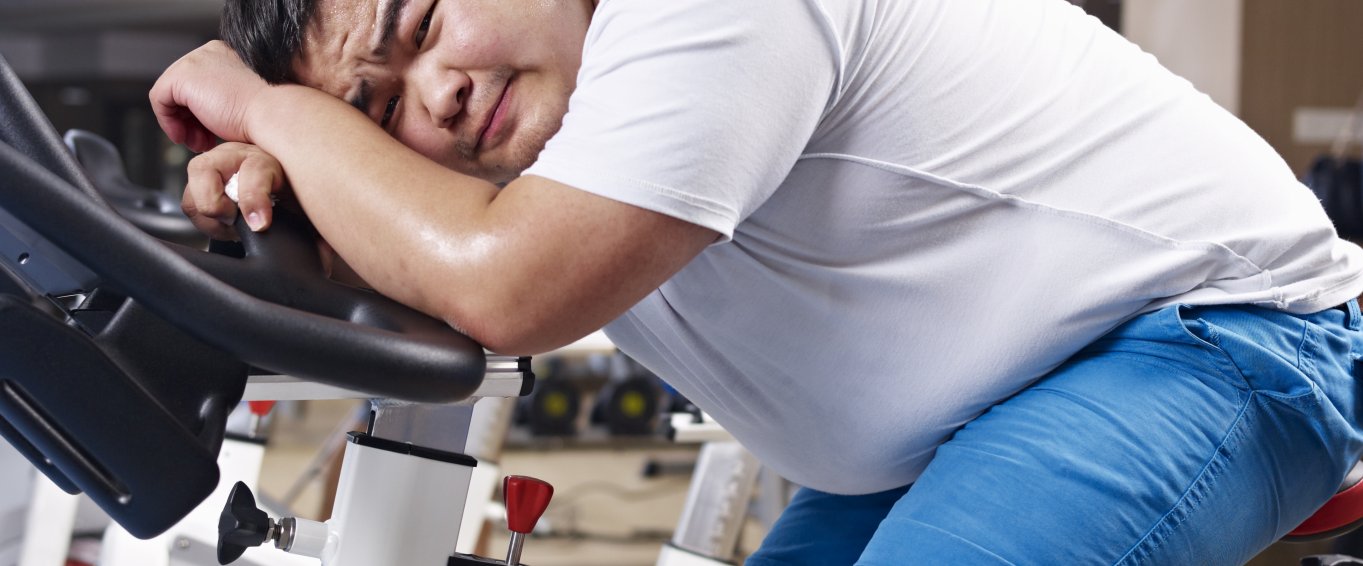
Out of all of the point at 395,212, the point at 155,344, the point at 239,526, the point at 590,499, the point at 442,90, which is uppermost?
the point at 442,90

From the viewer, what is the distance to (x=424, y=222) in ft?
2.28

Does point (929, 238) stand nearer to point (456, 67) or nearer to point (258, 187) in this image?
point (456, 67)

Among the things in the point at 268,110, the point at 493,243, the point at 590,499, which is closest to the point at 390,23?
the point at 268,110

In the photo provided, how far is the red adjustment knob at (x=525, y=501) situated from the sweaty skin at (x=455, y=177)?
0.20 metres

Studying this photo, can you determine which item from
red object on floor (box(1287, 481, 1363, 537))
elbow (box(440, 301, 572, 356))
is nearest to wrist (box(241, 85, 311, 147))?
Answer: elbow (box(440, 301, 572, 356))

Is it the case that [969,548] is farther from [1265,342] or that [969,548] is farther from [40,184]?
[40,184]

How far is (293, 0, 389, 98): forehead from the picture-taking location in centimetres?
83

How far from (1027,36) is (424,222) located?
48 centimetres

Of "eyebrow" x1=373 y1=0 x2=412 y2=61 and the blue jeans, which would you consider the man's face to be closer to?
"eyebrow" x1=373 y1=0 x2=412 y2=61

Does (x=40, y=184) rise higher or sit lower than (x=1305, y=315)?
lower

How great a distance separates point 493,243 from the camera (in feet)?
2.22

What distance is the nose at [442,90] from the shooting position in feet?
2.70

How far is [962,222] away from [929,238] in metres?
0.03

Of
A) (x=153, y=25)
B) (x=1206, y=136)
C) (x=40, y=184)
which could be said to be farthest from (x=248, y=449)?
(x=153, y=25)
